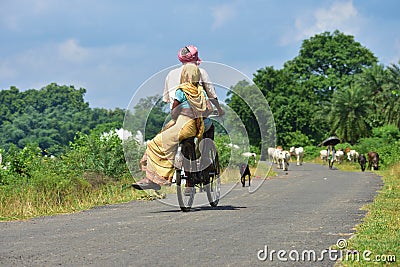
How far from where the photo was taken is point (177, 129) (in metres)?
11.7

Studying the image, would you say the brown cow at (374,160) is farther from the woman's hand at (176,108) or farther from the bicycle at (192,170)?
the woman's hand at (176,108)

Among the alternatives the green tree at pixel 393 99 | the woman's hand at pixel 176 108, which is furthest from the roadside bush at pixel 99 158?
the green tree at pixel 393 99

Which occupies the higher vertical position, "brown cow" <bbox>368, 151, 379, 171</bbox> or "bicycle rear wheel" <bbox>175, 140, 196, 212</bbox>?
"brown cow" <bbox>368, 151, 379, 171</bbox>

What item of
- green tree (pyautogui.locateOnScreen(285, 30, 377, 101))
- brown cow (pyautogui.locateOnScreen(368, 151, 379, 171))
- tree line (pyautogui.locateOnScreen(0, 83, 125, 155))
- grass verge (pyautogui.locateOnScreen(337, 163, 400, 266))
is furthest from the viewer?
tree line (pyautogui.locateOnScreen(0, 83, 125, 155))

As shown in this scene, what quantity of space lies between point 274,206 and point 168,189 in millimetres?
4455

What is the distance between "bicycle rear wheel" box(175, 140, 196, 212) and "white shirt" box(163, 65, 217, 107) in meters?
0.85

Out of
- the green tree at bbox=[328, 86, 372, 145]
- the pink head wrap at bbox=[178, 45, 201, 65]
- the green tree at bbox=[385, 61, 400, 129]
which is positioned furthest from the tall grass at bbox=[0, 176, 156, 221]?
the green tree at bbox=[328, 86, 372, 145]

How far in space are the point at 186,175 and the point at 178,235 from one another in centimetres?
346

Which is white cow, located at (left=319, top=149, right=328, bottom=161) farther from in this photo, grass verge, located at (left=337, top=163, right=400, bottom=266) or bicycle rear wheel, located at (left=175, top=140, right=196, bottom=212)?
bicycle rear wheel, located at (left=175, top=140, right=196, bottom=212)

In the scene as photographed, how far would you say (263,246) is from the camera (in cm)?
755

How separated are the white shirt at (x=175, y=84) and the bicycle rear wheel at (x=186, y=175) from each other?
2.78 ft

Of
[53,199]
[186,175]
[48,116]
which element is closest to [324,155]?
[53,199]

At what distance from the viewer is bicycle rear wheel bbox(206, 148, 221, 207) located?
1229 cm

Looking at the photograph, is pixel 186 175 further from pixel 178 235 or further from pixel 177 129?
pixel 178 235
